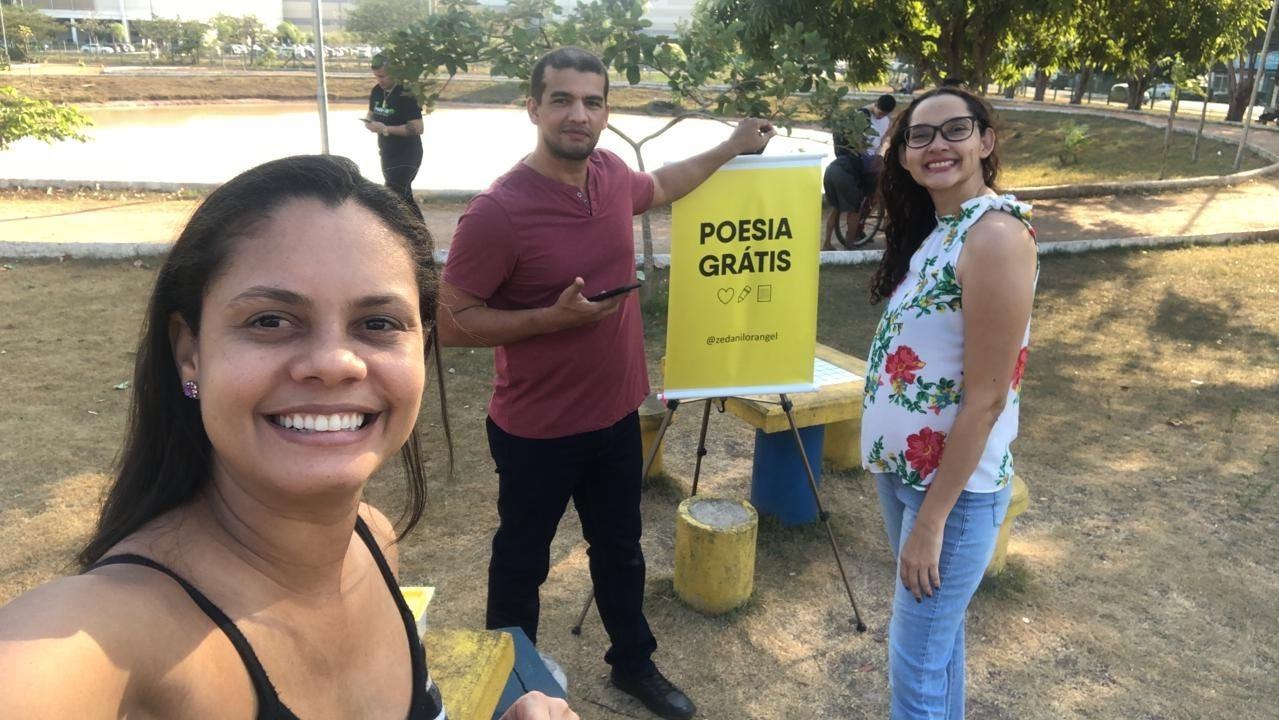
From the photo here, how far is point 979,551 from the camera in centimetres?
212

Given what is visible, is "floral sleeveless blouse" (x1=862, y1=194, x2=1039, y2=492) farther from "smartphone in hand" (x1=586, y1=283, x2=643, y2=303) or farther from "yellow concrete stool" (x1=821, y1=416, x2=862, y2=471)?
"yellow concrete stool" (x1=821, y1=416, x2=862, y2=471)

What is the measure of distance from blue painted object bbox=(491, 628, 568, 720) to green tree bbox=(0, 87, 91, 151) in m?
8.61

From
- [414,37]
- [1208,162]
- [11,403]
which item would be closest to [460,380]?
[414,37]

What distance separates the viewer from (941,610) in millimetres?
2135

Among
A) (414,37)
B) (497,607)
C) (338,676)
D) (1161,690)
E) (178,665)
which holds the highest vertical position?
(414,37)

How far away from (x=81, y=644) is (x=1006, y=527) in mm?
3559

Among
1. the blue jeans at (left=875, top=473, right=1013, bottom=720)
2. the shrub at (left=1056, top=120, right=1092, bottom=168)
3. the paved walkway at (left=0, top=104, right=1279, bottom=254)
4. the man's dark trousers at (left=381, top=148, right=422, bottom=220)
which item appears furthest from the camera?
the shrub at (left=1056, top=120, right=1092, bottom=168)

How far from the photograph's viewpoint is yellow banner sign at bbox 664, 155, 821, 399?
10.5ft

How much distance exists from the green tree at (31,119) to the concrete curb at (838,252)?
3.45 feet

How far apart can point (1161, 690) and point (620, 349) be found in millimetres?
2336

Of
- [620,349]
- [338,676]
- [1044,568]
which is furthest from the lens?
[1044,568]

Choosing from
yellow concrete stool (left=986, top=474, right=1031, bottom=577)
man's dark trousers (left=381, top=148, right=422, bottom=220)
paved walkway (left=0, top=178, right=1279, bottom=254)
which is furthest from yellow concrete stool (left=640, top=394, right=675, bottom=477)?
paved walkway (left=0, top=178, right=1279, bottom=254)

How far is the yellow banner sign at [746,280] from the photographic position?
319cm

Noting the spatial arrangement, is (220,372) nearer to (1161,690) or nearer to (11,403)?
(1161,690)
